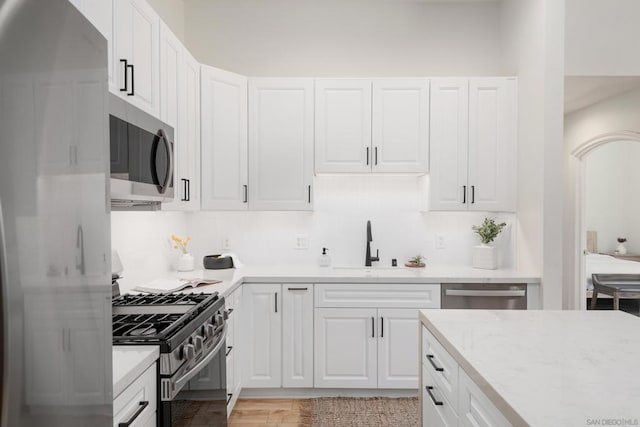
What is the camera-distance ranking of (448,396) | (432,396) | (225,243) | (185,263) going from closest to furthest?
(448,396) < (432,396) < (185,263) < (225,243)

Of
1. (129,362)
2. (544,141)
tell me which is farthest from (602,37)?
(129,362)

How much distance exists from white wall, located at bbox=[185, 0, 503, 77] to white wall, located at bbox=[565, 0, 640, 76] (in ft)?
1.89

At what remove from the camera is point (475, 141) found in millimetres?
3418

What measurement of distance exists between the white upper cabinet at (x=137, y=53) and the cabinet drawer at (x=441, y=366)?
66.5 inches

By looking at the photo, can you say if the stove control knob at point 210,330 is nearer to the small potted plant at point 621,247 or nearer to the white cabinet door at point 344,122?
the white cabinet door at point 344,122

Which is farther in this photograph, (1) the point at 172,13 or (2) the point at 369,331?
(1) the point at 172,13

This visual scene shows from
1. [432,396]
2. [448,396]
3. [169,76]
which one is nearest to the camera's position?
[448,396]

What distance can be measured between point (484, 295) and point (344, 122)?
1.65 meters

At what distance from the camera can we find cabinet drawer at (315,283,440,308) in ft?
10.3

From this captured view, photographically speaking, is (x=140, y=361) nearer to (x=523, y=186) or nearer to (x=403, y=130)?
(x=403, y=130)

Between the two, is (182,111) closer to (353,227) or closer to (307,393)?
(353,227)

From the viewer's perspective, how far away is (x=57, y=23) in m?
0.67

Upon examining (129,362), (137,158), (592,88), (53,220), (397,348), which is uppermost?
(592,88)

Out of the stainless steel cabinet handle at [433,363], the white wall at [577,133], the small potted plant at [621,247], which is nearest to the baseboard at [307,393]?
the stainless steel cabinet handle at [433,363]
